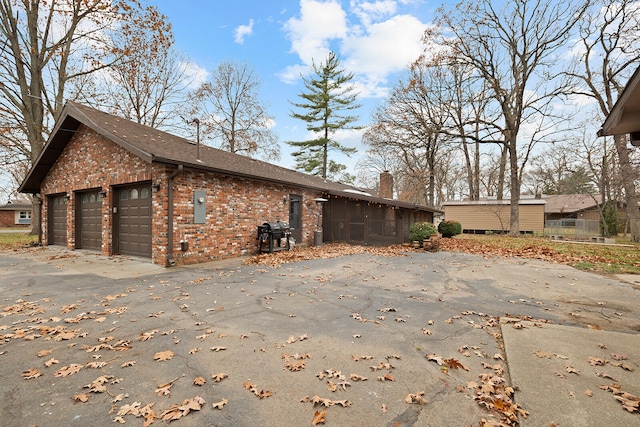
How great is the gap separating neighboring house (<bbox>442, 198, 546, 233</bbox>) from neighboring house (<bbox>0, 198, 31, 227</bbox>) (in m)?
50.1

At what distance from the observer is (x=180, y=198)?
828cm

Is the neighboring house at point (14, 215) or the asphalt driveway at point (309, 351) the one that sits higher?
the neighboring house at point (14, 215)

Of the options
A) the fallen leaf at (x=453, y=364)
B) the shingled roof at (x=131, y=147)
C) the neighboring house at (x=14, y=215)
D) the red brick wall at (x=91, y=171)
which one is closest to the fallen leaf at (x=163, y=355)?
the fallen leaf at (x=453, y=364)

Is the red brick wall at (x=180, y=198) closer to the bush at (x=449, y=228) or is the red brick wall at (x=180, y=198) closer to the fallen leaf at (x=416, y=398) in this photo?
the fallen leaf at (x=416, y=398)

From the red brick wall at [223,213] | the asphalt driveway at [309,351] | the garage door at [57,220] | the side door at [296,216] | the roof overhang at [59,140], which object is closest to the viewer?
the asphalt driveway at [309,351]

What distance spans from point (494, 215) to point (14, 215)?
53.9 m

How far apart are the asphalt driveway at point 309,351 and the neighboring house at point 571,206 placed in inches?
1413

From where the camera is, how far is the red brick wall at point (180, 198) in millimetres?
8195

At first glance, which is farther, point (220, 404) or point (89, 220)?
point (89, 220)

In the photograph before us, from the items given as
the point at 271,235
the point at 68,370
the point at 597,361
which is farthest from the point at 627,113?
the point at 271,235

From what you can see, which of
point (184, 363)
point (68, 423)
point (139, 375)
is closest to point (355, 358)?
point (184, 363)

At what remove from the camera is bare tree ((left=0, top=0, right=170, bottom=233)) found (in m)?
13.9

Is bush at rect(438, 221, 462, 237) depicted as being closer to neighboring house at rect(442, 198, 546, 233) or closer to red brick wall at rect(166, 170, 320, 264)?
neighboring house at rect(442, 198, 546, 233)

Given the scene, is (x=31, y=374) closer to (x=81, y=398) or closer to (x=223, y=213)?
(x=81, y=398)
